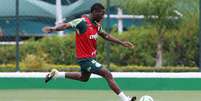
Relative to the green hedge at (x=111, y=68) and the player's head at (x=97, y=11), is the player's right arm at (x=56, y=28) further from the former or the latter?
the green hedge at (x=111, y=68)

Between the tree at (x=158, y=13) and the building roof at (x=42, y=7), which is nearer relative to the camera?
the building roof at (x=42, y=7)

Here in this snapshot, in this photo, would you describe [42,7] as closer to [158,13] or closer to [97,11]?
[158,13]

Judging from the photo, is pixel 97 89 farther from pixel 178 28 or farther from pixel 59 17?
pixel 59 17

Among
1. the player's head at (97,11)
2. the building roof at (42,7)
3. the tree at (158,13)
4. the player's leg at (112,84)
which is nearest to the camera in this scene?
the player's head at (97,11)

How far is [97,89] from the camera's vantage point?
16672mm

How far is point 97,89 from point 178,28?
4.11m

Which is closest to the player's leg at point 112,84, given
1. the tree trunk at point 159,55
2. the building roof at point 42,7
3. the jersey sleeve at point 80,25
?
the jersey sleeve at point 80,25

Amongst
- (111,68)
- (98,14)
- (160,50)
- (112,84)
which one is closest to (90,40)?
(98,14)
